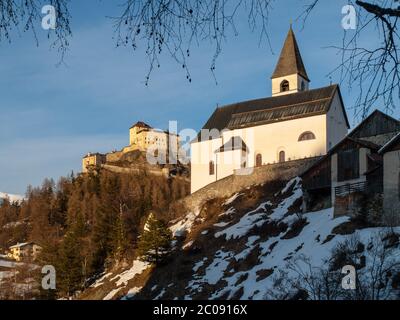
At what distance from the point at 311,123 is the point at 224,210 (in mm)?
10534

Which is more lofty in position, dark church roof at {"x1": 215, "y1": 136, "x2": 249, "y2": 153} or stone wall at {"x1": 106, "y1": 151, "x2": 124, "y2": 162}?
stone wall at {"x1": 106, "y1": 151, "x2": 124, "y2": 162}

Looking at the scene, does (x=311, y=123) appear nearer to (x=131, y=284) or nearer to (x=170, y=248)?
(x=170, y=248)

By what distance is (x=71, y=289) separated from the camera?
46.9 meters

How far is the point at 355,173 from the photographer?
1359 inches

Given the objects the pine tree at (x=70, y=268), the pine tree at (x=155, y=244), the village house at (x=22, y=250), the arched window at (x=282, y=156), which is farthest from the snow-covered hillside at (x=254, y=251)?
the village house at (x=22, y=250)

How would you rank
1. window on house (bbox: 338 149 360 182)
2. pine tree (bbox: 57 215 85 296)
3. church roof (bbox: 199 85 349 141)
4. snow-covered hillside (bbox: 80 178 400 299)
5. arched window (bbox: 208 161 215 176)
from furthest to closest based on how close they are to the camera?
arched window (bbox: 208 161 215 176) < church roof (bbox: 199 85 349 141) < pine tree (bbox: 57 215 85 296) < window on house (bbox: 338 149 360 182) < snow-covered hillside (bbox: 80 178 400 299)

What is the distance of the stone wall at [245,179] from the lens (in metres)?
48.1

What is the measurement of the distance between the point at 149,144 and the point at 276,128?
85106 mm

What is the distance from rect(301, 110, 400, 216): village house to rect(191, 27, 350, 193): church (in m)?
9.83

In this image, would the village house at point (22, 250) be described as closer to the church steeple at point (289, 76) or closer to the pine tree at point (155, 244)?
the church steeple at point (289, 76)

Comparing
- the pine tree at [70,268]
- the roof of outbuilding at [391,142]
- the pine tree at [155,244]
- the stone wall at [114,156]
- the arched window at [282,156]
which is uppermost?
the stone wall at [114,156]

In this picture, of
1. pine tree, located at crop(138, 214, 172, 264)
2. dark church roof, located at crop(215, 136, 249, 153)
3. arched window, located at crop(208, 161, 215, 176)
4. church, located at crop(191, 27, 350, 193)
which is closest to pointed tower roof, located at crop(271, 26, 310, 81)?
church, located at crop(191, 27, 350, 193)

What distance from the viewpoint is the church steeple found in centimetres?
6031

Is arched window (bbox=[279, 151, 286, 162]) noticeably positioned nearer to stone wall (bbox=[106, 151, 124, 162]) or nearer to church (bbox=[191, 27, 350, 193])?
church (bbox=[191, 27, 350, 193])
